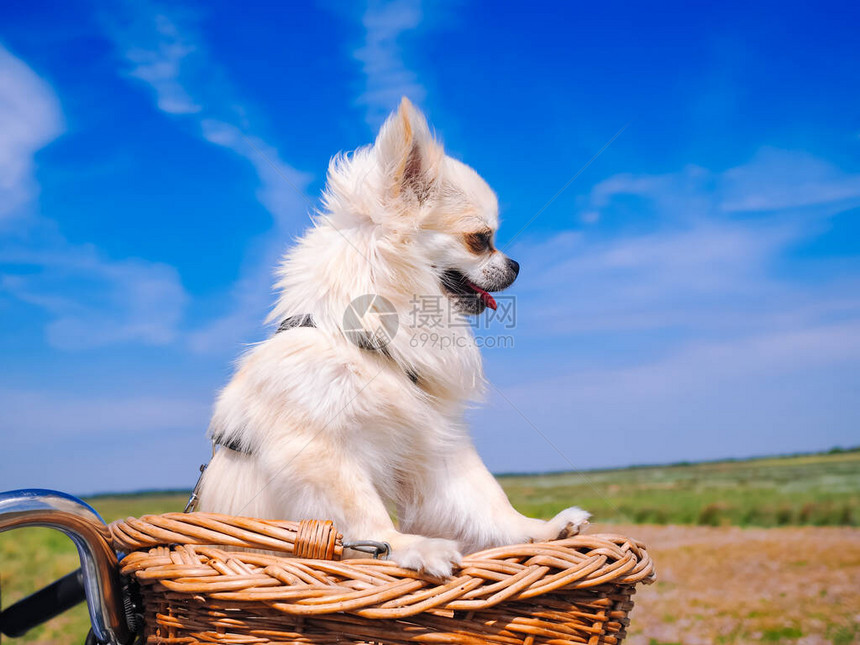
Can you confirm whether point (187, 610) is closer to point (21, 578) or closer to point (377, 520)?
point (377, 520)

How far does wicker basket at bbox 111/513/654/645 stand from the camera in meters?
0.90

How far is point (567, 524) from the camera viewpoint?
53.1 inches

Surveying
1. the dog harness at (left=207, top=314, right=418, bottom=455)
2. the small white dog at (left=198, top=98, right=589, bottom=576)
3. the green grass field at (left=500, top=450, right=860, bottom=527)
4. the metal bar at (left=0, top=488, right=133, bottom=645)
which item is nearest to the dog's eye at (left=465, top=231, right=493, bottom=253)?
the small white dog at (left=198, top=98, right=589, bottom=576)

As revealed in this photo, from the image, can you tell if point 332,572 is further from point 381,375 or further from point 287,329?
point 287,329

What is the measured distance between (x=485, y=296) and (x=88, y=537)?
116cm

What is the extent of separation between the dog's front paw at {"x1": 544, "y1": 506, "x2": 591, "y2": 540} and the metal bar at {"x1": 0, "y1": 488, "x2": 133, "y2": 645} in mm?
923

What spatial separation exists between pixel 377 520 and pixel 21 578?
3460 mm

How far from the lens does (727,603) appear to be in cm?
339

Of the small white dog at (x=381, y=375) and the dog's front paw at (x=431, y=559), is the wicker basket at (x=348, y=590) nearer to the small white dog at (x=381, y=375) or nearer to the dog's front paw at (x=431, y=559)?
the dog's front paw at (x=431, y=559)

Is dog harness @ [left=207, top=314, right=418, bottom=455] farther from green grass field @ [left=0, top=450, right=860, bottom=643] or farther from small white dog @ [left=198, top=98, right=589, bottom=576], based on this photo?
green grass field @ [left=0, top=450, right=860, bottom=643]

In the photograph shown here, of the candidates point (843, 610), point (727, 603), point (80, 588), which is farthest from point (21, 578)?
point (843, 610)

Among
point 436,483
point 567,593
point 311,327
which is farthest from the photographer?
point 436,483

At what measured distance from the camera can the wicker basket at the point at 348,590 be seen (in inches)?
35.5

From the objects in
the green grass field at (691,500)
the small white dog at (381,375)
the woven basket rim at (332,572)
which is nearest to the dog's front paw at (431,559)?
the woven basket rim at (332,572)
